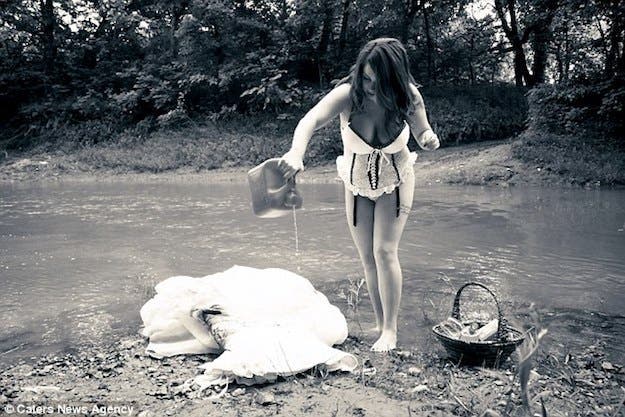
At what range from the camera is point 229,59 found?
19797 mm

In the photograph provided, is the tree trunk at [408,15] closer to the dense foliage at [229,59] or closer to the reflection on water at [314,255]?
the dense foliage at [229,59]

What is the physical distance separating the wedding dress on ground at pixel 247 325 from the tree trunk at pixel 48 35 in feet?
69.7

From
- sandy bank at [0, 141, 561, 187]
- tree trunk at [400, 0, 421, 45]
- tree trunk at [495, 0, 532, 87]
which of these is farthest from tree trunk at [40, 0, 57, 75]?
tree trunk at [495, 0, 532, 87]

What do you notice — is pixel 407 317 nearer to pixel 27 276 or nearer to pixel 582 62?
pixel 27 276

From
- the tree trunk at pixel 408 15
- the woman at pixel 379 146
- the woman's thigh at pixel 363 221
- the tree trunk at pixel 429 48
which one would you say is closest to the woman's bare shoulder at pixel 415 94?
the woman at pixel 379 146

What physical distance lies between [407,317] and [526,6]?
680 inches

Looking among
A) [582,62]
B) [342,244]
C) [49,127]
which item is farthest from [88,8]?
[342,244]

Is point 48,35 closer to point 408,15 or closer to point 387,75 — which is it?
point 408,15

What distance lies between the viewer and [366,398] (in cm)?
265

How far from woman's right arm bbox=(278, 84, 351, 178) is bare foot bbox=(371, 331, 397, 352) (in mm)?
1096

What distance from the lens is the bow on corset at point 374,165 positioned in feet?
10.8

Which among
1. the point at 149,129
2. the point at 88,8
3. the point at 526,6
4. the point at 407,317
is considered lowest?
the point at 407,317

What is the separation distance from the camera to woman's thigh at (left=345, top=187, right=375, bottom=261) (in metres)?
3.43

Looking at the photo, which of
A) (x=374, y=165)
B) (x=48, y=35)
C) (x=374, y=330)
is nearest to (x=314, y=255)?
(x=374, y=330)
